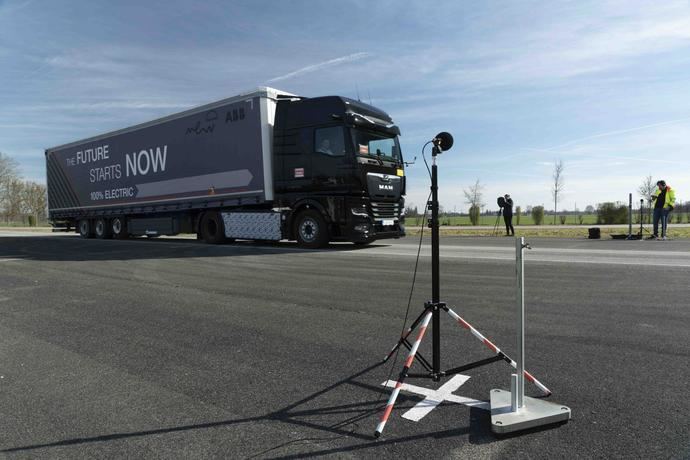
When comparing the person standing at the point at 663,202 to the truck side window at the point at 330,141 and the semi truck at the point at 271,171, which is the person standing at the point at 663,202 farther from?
the truck side window at the point at 330,141

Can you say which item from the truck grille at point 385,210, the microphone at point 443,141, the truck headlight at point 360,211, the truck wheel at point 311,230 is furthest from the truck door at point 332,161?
the microphone at point 443,141

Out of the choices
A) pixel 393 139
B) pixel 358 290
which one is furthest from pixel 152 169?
pixel 358 290

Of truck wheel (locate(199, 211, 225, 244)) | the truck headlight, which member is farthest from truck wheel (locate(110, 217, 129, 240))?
the truck headlight

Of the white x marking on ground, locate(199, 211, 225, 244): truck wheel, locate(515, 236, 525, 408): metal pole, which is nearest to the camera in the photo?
locate(515, 236, 525, 408): metal pole

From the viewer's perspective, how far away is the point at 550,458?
2287 mm

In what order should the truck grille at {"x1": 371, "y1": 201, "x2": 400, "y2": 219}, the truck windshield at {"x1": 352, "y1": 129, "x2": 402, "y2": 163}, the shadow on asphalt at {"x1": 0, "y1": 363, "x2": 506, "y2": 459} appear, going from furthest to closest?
the truck grille at {"x1": 371, "y1": 201, "x2": 400, "y2": 219}
the truck windshield at {"x1": 352, "y1": 129, "x2": 402, "y2": 163}
the shadow on asphalt at {"x1": 0, "y1": 363, "x2": 506, "y2": 459}

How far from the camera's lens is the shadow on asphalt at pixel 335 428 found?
96.8 inches

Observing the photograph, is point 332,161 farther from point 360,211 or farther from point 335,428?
point 335,428

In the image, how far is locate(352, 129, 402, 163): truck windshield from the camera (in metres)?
12.2

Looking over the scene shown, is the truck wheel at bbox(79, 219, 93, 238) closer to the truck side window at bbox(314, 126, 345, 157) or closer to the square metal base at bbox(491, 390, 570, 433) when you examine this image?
the truck side window at bbox(314, 126, 345, 157)

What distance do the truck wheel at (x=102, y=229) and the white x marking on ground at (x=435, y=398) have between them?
67.1ft

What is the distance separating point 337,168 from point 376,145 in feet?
4.79

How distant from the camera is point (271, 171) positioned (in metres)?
13.4

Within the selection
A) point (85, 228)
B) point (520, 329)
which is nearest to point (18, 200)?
point (85, 228)
